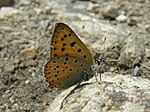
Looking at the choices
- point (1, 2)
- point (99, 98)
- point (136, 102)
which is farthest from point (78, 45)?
point (1, 2)

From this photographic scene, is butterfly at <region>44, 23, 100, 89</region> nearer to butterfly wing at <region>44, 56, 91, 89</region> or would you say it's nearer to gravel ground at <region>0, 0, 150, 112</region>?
butterfly wing at <region>44, 56, 91, 89</region>

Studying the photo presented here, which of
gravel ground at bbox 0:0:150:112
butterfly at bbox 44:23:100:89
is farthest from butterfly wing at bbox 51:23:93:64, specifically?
gravel ground at bbox 0:0:150:112

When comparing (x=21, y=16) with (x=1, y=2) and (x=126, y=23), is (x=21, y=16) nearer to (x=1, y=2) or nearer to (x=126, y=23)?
(x=1, y=2)

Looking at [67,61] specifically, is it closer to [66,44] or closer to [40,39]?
[66,44]

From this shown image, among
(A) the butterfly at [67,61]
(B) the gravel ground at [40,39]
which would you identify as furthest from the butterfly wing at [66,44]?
(B) the gravel ground at [40,39]

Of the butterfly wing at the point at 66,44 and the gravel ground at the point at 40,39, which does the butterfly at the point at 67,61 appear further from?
the gravel ground at the point at 40,39

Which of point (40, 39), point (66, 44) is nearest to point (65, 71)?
point (66, 44)
